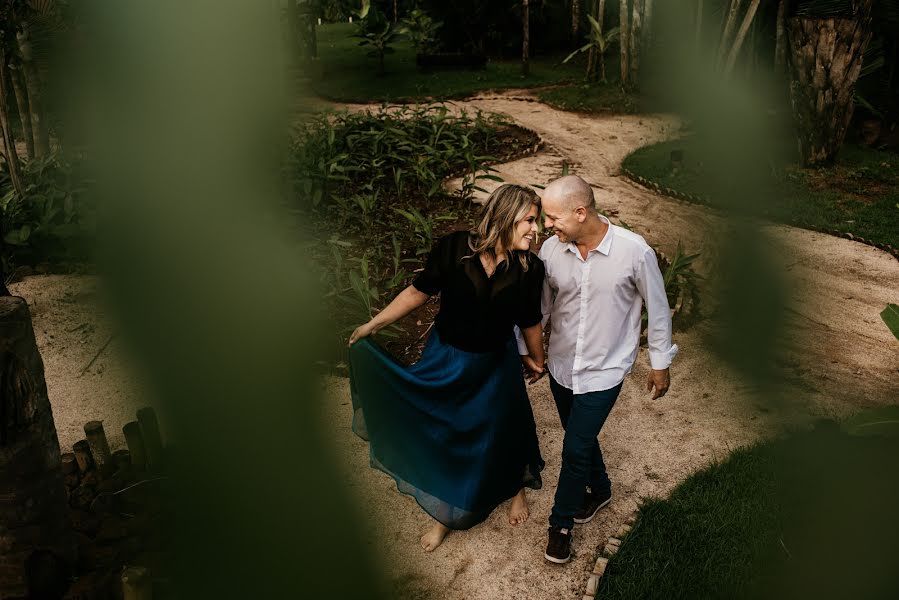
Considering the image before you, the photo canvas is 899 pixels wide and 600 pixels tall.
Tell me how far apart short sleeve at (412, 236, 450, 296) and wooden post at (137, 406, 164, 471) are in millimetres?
1523

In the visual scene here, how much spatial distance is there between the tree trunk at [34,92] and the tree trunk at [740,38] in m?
7.16

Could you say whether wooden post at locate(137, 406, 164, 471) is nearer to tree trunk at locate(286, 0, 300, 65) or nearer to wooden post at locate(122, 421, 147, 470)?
wooden post at locate(122, 421, 147, 470)

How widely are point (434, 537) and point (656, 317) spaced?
1287 mm

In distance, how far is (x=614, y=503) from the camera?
3443mm

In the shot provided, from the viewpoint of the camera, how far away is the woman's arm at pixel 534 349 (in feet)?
9.63

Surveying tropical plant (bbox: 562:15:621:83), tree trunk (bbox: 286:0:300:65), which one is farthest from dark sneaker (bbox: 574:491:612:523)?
tropical plant (bbox: 562:15:621:83)

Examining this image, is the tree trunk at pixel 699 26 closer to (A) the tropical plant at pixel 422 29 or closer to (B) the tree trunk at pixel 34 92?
(A) the tropical plant at pixel 422 29

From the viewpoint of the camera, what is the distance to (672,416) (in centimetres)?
408

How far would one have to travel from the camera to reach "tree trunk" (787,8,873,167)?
7.36 meters

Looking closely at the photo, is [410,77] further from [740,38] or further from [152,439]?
[152,439]

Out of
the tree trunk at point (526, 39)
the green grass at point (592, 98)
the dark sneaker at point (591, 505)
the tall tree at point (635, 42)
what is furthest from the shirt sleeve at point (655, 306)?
the tree trunk at point (526, 39)

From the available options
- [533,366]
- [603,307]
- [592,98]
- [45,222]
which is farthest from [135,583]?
[592,98]

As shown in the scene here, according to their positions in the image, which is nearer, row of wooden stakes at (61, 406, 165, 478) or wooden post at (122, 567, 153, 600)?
wooden post at (122, 567, 153, 600)

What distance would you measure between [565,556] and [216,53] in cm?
233
